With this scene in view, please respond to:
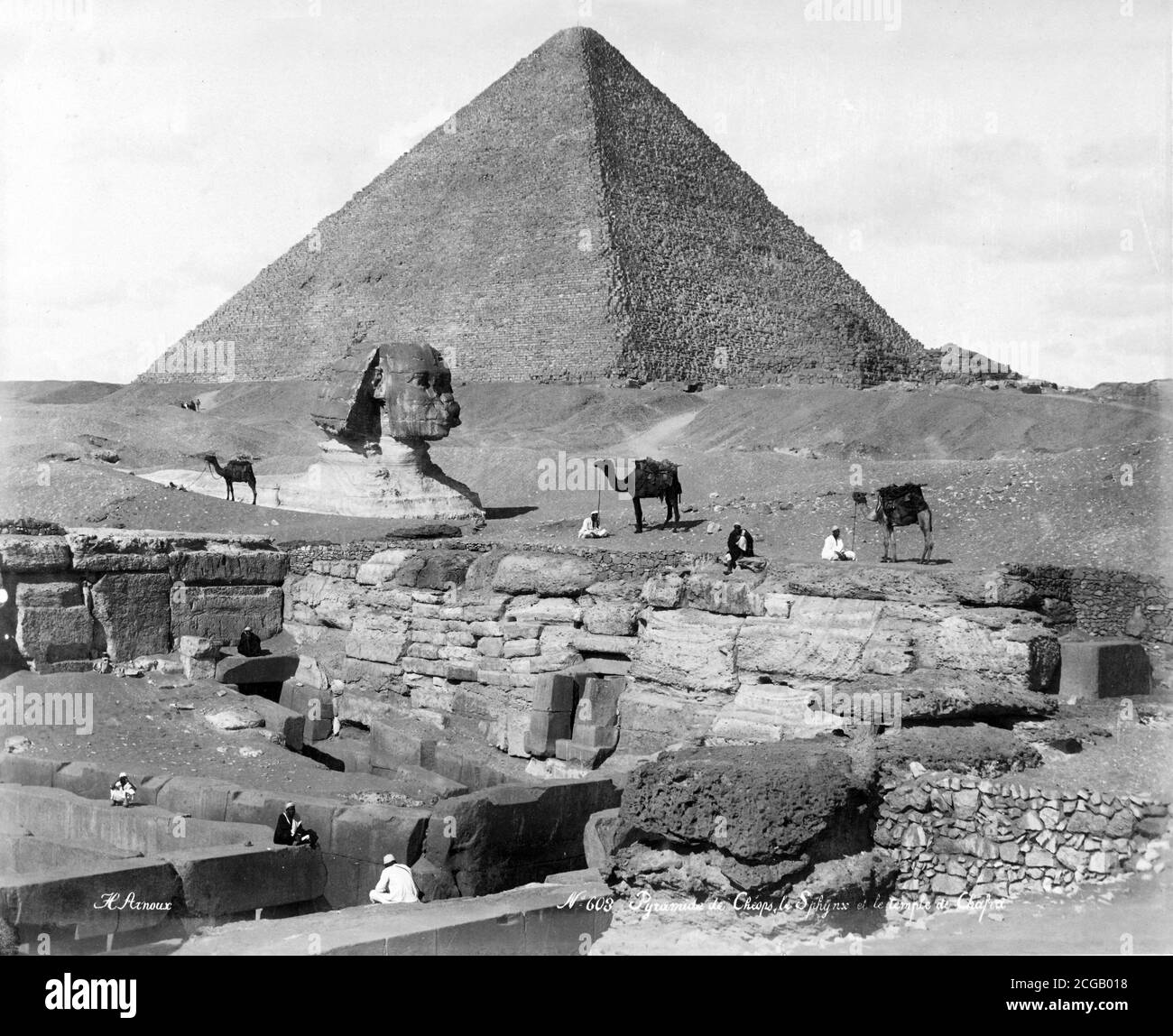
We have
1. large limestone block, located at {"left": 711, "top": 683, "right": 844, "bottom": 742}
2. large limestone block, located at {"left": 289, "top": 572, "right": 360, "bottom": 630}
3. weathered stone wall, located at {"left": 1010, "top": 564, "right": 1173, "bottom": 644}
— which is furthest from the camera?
large limestone block, located at {"left": 289, "top": 572, "right": 360, "bottom": 630}

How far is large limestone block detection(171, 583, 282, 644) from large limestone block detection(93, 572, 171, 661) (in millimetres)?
97

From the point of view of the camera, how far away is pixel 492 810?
25.3ft

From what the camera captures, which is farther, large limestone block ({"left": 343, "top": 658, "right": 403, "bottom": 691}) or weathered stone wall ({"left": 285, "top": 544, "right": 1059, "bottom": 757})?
large limestone block ({"left": 343, "top": 658, "right": 403, "bottom": 691})

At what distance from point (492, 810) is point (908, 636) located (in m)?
2.28

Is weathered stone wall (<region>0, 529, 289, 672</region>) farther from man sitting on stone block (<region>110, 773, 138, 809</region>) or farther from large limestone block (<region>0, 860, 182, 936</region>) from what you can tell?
large limestone block (<region>0, 860, 182, 936</region>)

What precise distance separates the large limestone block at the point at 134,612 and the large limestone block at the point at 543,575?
7.76 feet

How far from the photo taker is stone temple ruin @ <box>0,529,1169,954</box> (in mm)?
6555

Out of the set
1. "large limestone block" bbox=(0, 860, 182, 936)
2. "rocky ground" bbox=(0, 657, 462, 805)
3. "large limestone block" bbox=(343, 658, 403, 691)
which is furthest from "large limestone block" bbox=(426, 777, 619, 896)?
"large limestone block" bbox=(343, 658, 403, 691)

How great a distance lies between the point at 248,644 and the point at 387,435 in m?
9.36

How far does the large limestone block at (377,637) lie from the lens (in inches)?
443

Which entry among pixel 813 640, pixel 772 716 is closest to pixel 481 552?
pixel 813 640

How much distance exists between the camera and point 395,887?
23.8 feet
